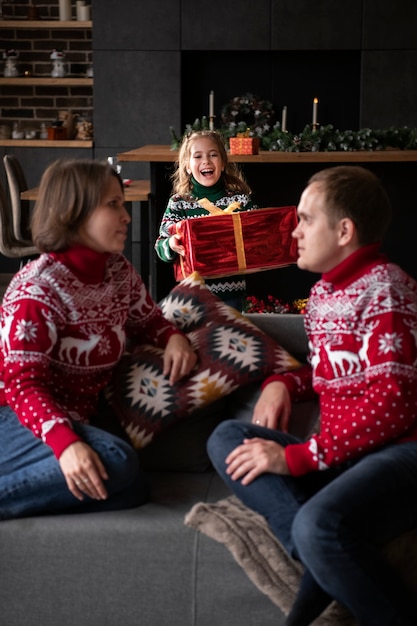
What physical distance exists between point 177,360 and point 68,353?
27 centimetres

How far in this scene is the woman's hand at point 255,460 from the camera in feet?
6.10

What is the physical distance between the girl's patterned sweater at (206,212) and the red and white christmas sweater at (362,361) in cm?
180

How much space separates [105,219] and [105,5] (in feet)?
19.2

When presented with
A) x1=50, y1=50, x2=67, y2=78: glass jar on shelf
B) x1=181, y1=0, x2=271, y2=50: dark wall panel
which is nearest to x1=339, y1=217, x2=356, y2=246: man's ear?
x1=181, y1=0, x2=271, y2=50: dark wall panel

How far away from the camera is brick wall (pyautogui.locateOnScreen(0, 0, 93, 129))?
7633 millimetres

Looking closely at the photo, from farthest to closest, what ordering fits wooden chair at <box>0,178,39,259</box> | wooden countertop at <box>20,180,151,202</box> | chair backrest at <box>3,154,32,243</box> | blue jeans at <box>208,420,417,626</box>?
1. chair backrest at <box>3,154,32,243</box>
2. wooden chair at <box>0,178,39,259</box>
3. wooden countertop at <box>20,180,151,202</box>
4. blue jeans at <box>208,420,417,626</box>

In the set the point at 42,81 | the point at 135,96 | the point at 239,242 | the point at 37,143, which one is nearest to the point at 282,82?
the point at 135,96

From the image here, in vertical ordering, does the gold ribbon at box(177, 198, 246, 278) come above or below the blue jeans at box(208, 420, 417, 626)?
above

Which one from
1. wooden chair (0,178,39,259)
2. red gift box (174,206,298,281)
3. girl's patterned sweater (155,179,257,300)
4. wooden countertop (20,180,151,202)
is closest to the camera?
red gift box (174,206,298,281)

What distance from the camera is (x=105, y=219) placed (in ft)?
6.80

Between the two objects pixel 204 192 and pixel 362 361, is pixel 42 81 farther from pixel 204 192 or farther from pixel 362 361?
pixel 362 361

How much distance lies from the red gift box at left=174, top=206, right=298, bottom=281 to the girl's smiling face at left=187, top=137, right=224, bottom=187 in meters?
0.26

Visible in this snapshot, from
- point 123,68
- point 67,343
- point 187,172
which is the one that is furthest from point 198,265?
point 123,68

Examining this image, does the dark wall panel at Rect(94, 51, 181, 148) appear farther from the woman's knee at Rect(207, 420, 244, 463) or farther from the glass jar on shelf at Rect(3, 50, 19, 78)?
the woman's knee at Rect(207, 420, 244, 463)
